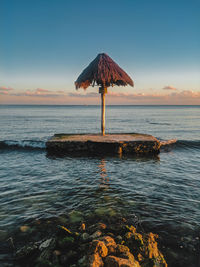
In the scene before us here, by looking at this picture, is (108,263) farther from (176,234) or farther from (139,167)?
(139,167)

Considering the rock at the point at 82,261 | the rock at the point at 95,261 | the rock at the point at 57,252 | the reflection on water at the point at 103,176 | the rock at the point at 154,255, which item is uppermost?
the rock at the point at 95,261

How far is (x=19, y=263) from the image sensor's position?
3279 mm

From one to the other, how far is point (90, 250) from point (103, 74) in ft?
33.5

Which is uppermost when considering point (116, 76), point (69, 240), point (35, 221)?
point (116, 76)

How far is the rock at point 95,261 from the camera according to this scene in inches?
107

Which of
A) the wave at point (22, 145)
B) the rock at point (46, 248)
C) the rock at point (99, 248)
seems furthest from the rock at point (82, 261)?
the wave at point (22, 145)

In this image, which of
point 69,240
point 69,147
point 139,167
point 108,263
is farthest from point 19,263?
point 69,147

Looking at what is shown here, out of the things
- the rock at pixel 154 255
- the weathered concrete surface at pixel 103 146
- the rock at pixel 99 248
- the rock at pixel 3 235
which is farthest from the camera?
the weathered concrete surface at pixel 103 146

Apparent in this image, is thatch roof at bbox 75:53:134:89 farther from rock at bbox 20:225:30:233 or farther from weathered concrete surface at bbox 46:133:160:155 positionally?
rock at bbox 20:225:30:233

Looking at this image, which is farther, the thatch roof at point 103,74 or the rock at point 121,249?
the thatch roof at point 103,74

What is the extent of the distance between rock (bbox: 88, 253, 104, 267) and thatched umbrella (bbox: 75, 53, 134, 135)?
393 inches

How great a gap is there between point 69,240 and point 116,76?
10.2m

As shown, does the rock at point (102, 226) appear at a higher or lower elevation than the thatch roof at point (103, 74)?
lower

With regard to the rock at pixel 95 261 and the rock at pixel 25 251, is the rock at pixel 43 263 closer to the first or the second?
the rock at pixel 25 251
